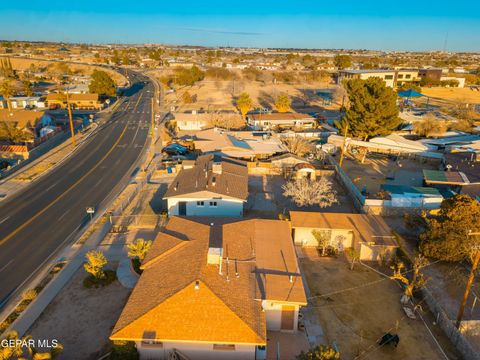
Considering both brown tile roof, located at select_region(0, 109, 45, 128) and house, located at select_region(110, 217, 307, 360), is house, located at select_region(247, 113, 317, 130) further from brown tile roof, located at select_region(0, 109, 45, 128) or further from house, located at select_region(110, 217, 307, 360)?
house, located at select_region(110, 217, 307, 360)

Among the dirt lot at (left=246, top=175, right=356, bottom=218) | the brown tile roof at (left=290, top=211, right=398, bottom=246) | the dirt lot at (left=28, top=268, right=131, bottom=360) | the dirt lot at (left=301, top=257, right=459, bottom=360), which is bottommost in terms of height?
the dirt lot at (left=301, top=257, right=459, bottom=360)

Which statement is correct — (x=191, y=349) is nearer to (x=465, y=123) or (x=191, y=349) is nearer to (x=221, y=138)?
(x=221, y=138)

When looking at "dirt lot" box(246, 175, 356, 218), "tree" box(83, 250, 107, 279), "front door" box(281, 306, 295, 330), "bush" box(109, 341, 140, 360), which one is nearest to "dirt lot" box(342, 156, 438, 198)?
"dirt lot" box(246, 175, 356, 218)

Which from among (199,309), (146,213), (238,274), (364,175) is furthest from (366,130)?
(199,309)

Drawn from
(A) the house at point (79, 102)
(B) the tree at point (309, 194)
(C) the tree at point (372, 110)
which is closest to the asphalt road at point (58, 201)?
(B) the tree at point (309, 194)

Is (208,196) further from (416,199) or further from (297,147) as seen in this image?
(297,147)

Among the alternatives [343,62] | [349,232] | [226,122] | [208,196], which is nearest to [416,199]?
[349,232]
